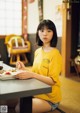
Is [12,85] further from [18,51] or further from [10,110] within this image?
[18,51]

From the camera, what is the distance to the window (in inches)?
211

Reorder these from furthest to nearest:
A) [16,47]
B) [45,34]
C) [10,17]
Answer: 1. [10,17]
2. [16,47]
3. [45,34]

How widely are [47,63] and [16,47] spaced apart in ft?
11.0

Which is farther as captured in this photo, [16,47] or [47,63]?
[16,47]

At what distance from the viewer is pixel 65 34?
155 inches

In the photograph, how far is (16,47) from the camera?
4.96 metres

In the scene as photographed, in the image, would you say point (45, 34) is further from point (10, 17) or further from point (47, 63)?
point (10, 17)

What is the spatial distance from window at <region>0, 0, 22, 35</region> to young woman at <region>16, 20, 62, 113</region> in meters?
3.77

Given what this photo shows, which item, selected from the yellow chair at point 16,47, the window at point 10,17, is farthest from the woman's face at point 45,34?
the window at point 10,17

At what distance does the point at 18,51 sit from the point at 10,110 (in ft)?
9.79

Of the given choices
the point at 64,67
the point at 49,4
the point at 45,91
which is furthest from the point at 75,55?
the point at 45,91

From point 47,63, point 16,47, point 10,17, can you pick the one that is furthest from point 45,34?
point 10,17

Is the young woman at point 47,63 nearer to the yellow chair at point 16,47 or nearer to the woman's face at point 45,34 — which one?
the woman's face at point 45,34

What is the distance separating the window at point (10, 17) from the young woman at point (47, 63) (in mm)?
3771
